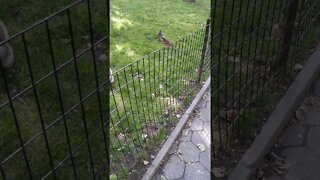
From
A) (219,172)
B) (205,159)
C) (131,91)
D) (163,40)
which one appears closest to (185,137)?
(205,159)

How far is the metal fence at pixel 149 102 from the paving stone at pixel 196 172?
282 millimetres

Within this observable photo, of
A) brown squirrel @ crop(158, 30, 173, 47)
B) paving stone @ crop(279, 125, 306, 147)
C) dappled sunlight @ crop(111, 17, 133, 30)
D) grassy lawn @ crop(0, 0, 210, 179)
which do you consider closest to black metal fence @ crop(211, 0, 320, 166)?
paving stone @ crop(279, 125, 306, 147)

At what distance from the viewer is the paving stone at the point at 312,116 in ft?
9.22

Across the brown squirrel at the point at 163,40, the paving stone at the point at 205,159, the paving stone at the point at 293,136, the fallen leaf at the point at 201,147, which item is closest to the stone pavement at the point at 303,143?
the paving stone at the point at 293,136

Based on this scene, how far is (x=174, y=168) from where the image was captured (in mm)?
2979

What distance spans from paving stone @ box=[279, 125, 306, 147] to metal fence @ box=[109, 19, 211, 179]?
94 centimetres

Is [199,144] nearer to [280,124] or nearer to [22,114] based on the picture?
[280,124]

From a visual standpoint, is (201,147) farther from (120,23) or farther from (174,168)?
(120,23)

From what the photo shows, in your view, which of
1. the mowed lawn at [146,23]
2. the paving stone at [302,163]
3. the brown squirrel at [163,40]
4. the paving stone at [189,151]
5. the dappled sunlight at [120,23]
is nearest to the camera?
the paving stone at [302,163]

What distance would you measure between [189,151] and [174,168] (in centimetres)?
22

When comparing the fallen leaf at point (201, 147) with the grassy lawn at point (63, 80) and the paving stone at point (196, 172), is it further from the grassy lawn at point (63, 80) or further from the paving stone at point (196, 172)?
the grassy lawn at point (63, 80)

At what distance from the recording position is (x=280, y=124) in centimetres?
262

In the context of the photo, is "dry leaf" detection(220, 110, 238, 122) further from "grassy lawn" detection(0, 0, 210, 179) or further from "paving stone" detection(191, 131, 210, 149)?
"grassy lawn" detection(0, 0, 210, 179)

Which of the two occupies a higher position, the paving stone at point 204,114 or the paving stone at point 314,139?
the paving stone at point 314,139
